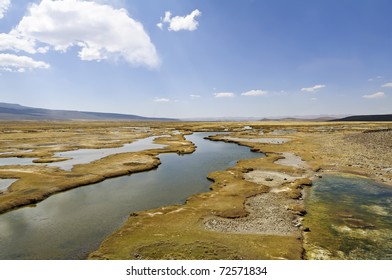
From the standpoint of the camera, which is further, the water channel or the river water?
the water channel

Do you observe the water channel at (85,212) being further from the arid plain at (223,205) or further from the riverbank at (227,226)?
the riverbank at (227,226)

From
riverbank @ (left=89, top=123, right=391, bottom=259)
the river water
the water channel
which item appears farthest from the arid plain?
the water channel

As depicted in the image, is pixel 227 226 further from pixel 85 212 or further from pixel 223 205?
pixel 85 212

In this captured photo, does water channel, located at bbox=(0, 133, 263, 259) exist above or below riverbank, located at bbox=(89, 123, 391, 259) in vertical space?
below

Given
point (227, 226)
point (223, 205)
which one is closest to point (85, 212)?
point (223, 205)

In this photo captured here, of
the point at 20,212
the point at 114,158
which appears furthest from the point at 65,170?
the point at 20,212

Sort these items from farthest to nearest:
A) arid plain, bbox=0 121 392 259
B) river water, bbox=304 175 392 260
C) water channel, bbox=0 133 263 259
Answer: water channel, bbox=0 133 263 259, arid plain, bbox=0 121 392 259, river water, bbox=304 175 392 260

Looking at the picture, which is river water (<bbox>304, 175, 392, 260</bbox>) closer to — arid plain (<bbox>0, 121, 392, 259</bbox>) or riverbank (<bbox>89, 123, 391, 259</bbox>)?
arid plain (<bbox>0, 121, 392, 259</bbox>)
